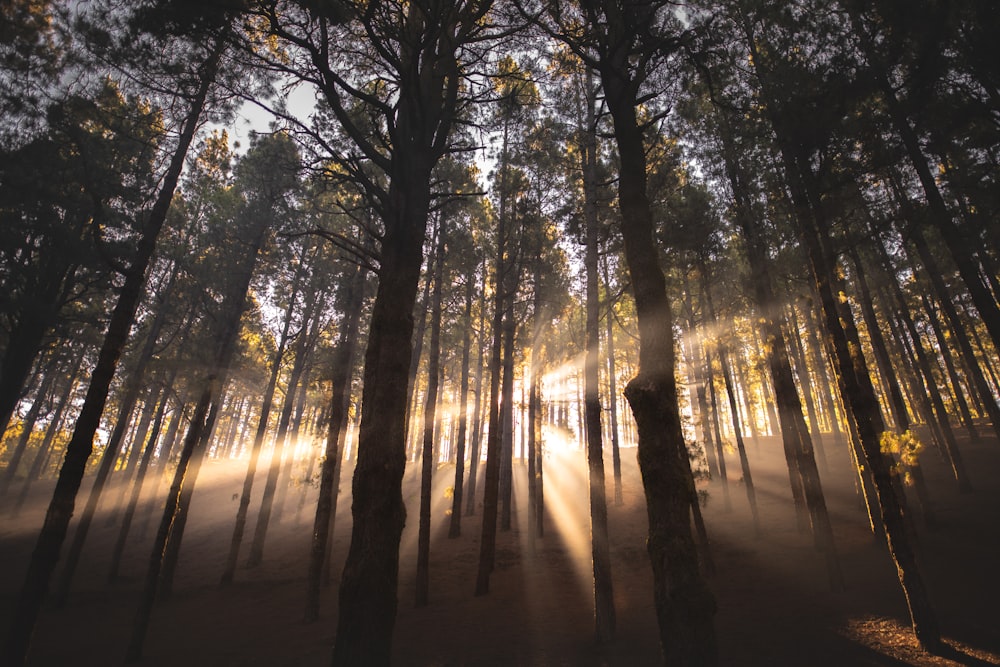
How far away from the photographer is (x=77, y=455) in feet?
23.2

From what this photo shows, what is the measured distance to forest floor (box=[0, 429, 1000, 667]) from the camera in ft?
24.5

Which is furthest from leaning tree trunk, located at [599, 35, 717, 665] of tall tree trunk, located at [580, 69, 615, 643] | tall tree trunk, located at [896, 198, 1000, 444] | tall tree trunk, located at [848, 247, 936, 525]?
tall tree trunk, located at [896, 198, 1000, 444]

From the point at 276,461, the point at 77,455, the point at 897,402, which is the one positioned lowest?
the point at 276,461

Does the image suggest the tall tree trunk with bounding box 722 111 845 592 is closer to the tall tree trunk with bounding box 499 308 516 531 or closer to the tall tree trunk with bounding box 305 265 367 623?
the tall tree trunk with bounding box 499 308 516 531

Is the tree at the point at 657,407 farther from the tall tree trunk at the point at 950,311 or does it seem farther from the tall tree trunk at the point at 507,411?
the tall tree trunk at the point at 950,311

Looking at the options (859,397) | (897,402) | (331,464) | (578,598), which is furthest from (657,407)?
(897,402)

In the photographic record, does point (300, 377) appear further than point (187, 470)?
Yes

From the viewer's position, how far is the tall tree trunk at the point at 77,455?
19.8ft

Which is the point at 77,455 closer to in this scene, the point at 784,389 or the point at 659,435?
the point at 659,435

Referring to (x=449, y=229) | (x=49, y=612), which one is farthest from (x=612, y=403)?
(x=49, y=612)

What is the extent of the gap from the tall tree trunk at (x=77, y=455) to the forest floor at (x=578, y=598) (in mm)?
3209

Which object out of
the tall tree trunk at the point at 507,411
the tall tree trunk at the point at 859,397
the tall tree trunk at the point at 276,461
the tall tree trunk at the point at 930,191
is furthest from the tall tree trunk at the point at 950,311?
the tall tree trunk at the point at 276,461

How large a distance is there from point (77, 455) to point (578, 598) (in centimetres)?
1106

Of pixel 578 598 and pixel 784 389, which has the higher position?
pixel 784 389
